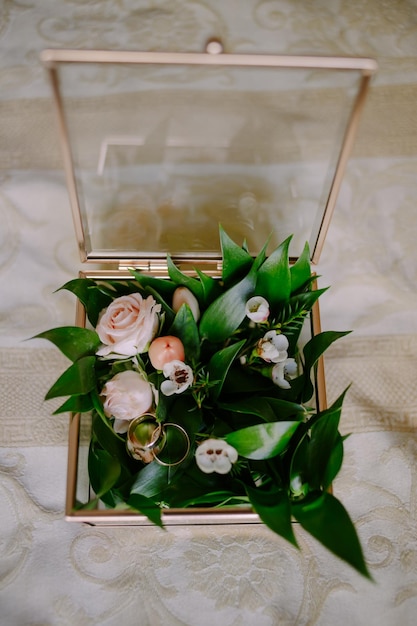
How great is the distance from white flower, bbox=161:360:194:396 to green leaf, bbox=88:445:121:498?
0.07 m

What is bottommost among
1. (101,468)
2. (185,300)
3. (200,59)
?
(101,468)

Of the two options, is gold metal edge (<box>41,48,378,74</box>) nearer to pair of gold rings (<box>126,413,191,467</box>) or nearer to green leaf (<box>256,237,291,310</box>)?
green leaf (<box>256,237,291,310</box>)

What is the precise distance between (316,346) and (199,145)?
0.20m

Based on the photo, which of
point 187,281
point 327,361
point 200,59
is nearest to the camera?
point 200,59

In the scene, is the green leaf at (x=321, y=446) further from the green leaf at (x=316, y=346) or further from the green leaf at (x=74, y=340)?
the green leaf at (x=74, y=340)

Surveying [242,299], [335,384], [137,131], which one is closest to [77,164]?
[137,131]

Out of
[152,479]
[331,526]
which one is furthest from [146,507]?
[331,526]

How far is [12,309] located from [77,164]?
7.3 inches

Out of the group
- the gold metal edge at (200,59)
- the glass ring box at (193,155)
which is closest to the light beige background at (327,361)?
the glass ring box at (193,155)

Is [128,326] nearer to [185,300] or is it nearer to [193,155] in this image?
[185,300]

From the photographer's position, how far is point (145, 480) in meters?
0.45

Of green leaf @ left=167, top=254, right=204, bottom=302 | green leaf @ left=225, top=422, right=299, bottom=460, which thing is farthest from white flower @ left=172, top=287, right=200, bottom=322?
green leaf @ left=225, top=422, right=299, bottom=460

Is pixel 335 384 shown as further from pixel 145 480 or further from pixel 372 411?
pixel 145 480

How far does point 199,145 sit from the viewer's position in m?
0.52
